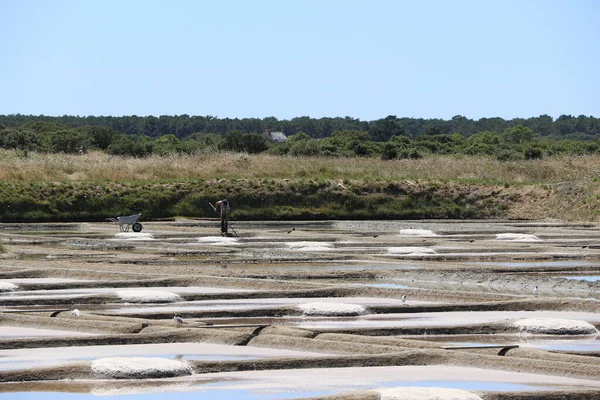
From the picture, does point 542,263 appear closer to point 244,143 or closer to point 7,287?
point 7,287

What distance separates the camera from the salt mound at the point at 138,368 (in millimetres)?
10000

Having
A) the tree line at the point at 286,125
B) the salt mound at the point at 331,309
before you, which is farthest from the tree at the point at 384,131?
the salt mound at the point at 331,309

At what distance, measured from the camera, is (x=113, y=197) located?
34219mm

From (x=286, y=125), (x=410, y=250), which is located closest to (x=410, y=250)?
(x=410, y=250)

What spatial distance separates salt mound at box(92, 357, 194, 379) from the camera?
32.8 feet

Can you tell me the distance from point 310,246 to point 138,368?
45.2 feet

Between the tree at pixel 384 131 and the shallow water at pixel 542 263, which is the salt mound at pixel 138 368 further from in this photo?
the tree at pixel 384 131

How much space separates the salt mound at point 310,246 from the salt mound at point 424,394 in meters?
14.2

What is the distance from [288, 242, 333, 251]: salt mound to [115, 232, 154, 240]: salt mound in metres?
3.76

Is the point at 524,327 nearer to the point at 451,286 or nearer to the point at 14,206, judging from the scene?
the point at 451,286

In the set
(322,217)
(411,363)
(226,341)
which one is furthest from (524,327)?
(322,217)

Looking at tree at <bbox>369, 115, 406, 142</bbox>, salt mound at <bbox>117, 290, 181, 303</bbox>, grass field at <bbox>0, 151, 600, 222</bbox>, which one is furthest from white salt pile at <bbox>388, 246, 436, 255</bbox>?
tree at <bbox>369, 115, 406, 142</bbox>

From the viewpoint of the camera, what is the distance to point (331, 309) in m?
14.2

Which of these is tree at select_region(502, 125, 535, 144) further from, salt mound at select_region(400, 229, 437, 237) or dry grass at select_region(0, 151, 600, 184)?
salt mound at select_region(400, 229, 437, 237)
